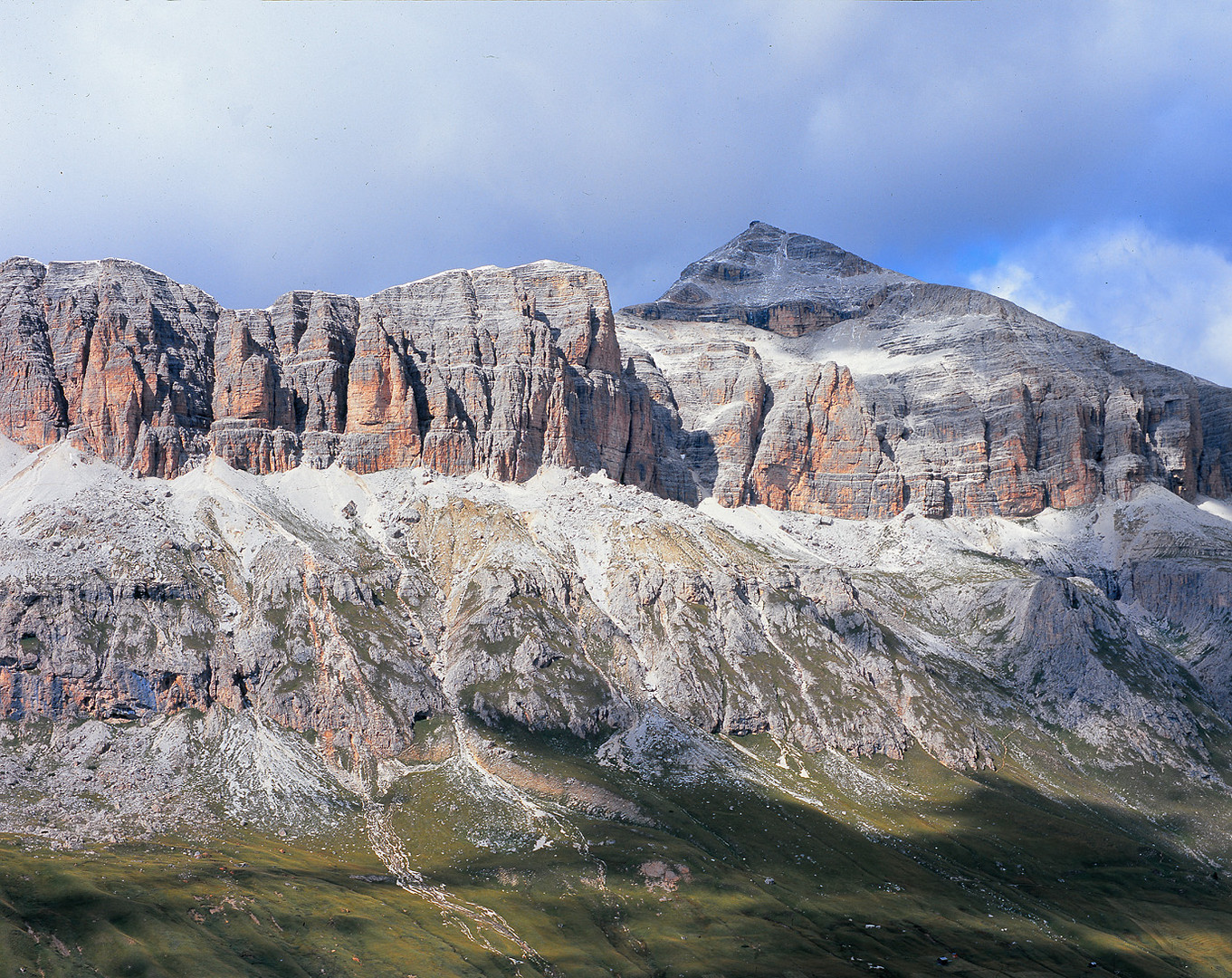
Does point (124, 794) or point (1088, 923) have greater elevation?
point (124, 794)

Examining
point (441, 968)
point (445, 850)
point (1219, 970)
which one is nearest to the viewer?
point (441, 968)

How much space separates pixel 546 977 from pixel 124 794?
95.0 m

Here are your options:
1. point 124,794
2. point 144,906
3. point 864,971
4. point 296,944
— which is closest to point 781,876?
point 864,971

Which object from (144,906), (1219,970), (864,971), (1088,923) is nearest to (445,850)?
(144,906)

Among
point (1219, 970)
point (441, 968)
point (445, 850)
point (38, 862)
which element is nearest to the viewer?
point (441, 968)

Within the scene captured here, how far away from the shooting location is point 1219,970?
181750 millimetres

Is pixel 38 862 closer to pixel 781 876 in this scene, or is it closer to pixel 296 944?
pixel 296 944

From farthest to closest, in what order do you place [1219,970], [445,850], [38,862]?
[445,850]
[1219,970]
[38,862]

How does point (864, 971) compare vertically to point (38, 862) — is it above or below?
below

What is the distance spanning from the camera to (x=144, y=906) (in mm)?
152125

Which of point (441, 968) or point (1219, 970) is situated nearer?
point (441, 968)

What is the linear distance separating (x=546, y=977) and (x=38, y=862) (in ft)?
265

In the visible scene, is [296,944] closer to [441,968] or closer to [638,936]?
[441,968]

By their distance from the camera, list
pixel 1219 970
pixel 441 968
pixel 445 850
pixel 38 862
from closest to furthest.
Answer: pixel 441 968 → pixel 38 862 → pixel 1219 970 → pixel 445 850
